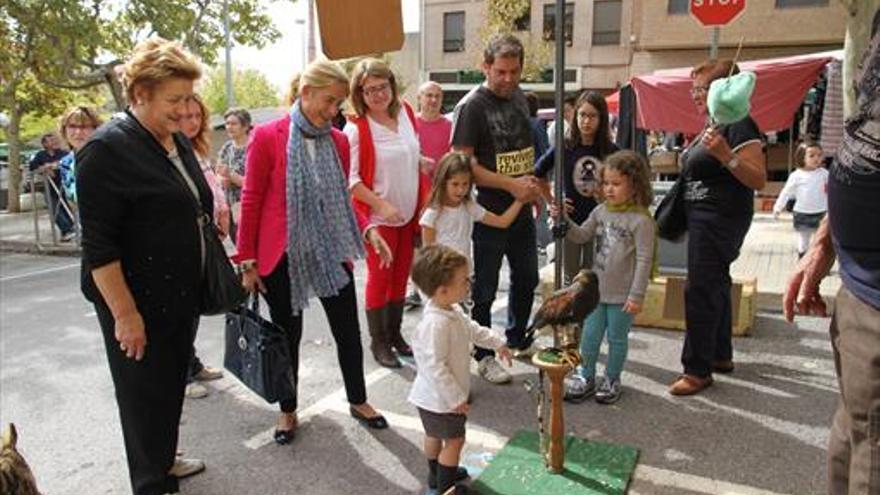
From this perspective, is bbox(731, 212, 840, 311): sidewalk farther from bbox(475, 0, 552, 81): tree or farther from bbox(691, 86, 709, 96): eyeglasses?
bbox(475, 0, 552, 81): tree

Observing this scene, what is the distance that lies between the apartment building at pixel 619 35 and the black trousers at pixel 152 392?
1863 cm

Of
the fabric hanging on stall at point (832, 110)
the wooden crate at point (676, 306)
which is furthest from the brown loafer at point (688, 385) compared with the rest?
the fabric hanging on stall at point (832, 110)

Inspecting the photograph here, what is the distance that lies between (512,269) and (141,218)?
249cm

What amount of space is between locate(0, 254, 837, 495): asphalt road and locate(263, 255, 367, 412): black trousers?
242 mm

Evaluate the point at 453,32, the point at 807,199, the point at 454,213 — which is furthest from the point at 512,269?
the point at 453,32

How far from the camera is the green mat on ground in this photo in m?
2.91

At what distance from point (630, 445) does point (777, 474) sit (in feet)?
2.09

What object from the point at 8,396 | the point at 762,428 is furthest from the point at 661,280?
the point at 8,396

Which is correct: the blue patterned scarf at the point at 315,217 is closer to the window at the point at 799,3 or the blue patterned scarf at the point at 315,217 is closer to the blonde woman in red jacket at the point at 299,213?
the blonde woman in red jacket at the point at 299,213

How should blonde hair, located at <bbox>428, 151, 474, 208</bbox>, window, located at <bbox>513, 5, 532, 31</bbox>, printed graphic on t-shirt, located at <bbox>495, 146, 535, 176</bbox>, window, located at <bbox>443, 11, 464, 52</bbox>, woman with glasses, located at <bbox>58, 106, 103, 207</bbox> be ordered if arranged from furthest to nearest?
window, located at <bbox>443, 11, 464, 52</bbox> < window, located at <bbox>513, 5, 532, 31</bbox> < woman with glasses, located at <bbox>58, 106, 103, 207</bbox> < printed graphic on t-shirt, located at <bbox>495, 146, 535, 176</bbox> < blonde hair, located at <bbox>428, 151, 474, 208</bbox>

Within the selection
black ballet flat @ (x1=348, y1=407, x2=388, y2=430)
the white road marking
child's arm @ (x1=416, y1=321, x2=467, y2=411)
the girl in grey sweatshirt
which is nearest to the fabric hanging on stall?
the girl in grey sweatshirt

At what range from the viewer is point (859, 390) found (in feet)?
5.67

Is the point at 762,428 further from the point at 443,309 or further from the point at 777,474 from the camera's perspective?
the point at 443,309

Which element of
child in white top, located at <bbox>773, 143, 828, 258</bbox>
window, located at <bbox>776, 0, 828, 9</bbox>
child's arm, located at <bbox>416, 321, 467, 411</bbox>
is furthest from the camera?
window, located at <bbox>776, 0, 828, 9</bbox>
